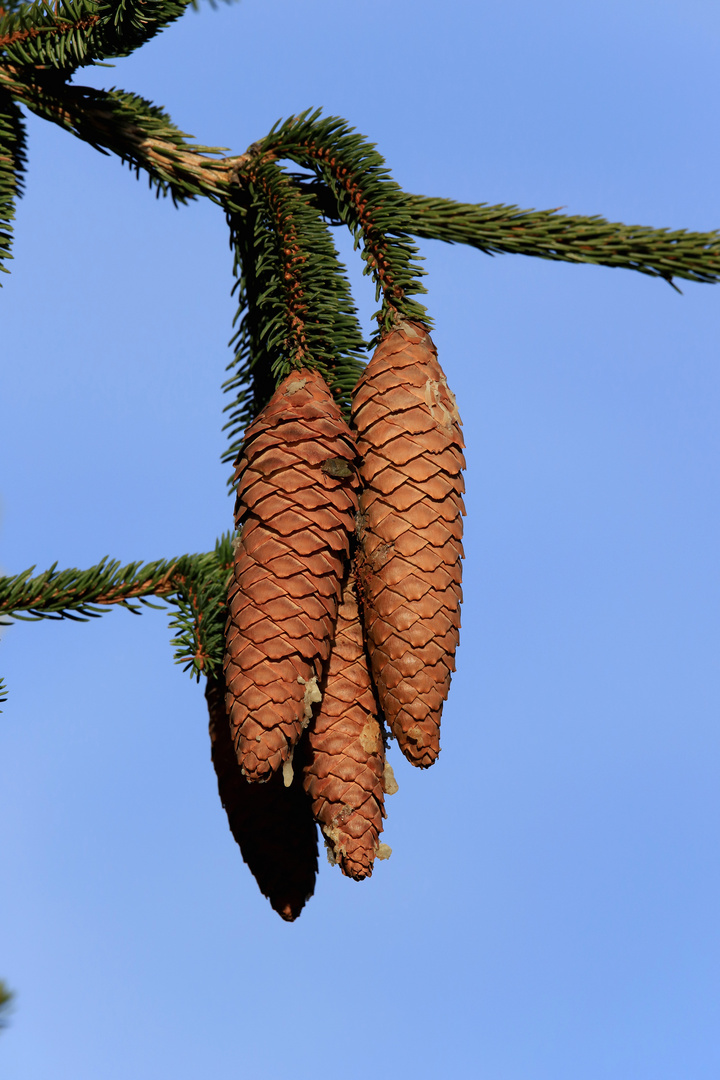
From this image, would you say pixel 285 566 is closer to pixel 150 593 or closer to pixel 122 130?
pixel 150 593

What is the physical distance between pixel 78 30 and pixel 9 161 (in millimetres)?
351

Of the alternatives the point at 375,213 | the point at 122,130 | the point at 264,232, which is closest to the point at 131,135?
the point at 122,130

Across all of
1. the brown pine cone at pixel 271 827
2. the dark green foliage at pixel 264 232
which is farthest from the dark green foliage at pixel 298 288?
the brown pine cone at pixel 271 827

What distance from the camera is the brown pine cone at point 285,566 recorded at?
1.92m

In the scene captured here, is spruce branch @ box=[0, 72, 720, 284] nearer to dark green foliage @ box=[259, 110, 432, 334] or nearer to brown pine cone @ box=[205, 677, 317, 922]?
dark green foliage @ box=[259, 110, 432, 334]

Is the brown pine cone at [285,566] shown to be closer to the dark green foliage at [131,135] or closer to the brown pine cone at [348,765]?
the brown pine cone at [348,765]

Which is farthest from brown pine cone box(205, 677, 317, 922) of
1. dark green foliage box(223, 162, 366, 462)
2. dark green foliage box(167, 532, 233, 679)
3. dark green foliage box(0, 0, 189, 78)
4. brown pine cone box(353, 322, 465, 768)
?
dark green foliage box(0, 0, 189, 78)

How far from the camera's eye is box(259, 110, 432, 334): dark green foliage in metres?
2.25

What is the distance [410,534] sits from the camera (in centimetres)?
204

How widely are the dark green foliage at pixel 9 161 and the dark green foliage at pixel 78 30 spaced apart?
152 millimetres

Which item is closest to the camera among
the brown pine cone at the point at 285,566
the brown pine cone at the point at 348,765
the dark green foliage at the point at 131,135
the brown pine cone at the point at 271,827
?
the brown pine cone at the point at 285,566

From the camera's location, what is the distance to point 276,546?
A: 2027 millimetres

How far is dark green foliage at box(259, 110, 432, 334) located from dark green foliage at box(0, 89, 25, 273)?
2.55 ft

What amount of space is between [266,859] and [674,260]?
4.73ft
